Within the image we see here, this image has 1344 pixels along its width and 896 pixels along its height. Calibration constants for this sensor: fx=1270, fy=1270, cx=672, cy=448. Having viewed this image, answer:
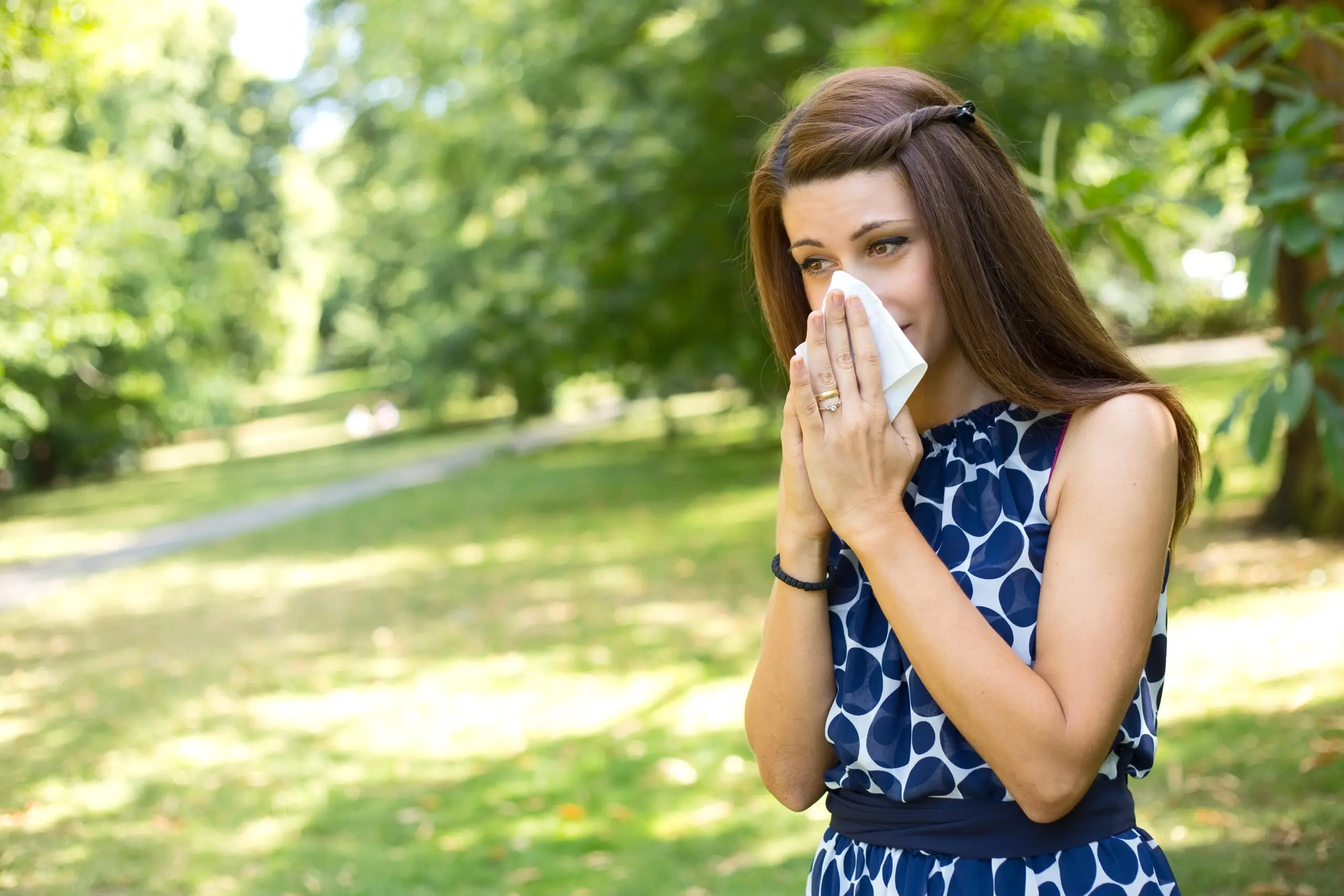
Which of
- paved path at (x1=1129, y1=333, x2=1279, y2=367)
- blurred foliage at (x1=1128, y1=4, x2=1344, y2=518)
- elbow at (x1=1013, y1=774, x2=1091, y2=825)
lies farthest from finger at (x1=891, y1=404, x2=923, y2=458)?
paved path at (x1=1129, y1=333, x2=1279, y2=367)

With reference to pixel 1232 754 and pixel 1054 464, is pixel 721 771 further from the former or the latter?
pixel 1054 464

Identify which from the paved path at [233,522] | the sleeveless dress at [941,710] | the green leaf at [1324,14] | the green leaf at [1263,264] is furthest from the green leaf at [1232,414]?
the paved path at [233,522]

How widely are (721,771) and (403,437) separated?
3122 centimetres

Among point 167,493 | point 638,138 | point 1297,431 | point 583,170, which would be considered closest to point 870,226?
point 1297,431

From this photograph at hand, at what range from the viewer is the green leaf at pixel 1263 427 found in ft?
9.71

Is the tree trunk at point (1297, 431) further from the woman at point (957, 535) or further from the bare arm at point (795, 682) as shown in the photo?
the bare arm at point (795, 682)

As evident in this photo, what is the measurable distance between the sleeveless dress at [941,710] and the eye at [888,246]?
0.28 metres

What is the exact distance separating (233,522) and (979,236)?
1741 centimetres

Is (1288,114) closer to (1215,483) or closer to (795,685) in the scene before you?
(1215,483)

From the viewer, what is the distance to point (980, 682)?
1.56 metres

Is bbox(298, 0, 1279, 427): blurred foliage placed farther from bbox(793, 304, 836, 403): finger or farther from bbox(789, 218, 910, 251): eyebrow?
bbox(793, 304, 836, 403): finger

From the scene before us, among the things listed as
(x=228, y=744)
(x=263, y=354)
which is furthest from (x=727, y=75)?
(x=263, y=354)

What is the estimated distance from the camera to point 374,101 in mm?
25719

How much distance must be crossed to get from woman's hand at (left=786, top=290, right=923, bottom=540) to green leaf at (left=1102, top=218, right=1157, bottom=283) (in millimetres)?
1714
